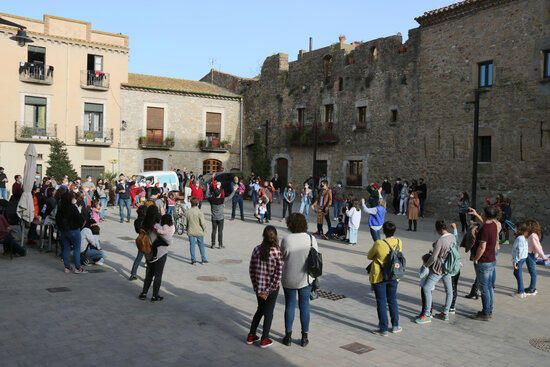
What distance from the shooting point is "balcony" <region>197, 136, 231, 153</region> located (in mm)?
35219

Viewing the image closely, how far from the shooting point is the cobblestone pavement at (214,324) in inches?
239

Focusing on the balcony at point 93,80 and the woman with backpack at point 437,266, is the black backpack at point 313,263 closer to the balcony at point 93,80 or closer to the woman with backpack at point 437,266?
the woman with backpack at point 437,266

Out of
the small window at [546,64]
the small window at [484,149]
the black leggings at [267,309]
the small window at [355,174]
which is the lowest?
the black leggings at [267,309]

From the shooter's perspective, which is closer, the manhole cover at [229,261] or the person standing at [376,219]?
the manhole cover at [229,261]

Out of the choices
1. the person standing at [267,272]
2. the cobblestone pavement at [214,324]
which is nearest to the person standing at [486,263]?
the cobblestone pavement at [214,324]

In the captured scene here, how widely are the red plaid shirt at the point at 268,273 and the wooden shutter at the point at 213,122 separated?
99.6 ft

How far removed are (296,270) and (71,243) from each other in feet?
19.1

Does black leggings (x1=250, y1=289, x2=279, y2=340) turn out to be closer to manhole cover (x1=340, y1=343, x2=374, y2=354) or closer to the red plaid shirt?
the red plaid shirt

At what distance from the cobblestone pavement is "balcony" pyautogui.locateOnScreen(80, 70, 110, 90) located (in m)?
22.7

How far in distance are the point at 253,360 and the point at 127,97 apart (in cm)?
2974

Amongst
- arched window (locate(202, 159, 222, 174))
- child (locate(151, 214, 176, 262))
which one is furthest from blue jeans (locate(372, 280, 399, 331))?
arched window (locate(202, 159, 222, 174))

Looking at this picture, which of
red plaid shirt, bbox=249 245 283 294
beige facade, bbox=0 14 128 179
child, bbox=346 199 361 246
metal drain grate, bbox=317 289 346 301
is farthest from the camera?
beige facade, bbox=0 14 128 179

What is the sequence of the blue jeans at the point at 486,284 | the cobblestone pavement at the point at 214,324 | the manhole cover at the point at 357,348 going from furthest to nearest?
the blue jeans at the point at 486,284 < the manhole cover at the point at 357,348 < the cobblestone pavement at the point at 214,324

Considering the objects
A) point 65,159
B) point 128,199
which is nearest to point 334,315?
point 128,199
